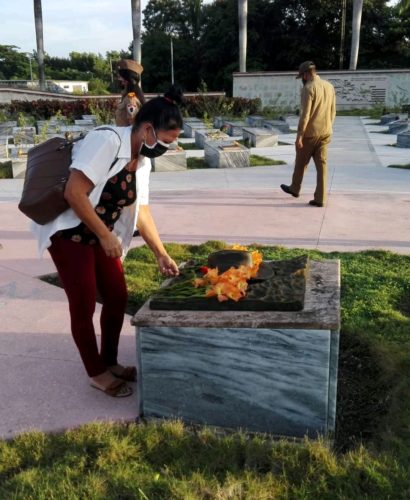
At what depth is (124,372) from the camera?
120 inches

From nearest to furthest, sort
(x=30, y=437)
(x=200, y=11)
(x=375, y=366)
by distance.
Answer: (x=30, y=437) < (x=375, y=366) < (x=200, y=11)

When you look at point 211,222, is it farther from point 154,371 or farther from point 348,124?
point 348,124

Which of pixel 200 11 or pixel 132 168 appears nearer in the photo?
pixel 132 168

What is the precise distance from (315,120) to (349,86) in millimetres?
26303

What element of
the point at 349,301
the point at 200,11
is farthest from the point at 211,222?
the point at 200,11

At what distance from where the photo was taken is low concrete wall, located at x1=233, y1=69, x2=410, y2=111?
3089cm

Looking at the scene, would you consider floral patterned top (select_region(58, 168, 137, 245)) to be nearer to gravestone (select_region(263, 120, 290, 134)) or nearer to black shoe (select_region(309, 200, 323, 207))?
black shoe (select_region(309, 200, 323, 207))

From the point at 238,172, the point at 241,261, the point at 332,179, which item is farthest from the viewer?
the point at 238,172

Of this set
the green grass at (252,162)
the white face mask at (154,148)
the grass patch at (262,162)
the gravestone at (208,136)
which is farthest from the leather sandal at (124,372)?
the gravestone at (208,136)

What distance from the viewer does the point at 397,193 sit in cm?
798

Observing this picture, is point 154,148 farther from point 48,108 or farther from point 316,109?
point 48,108

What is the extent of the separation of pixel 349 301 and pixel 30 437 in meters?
2.41

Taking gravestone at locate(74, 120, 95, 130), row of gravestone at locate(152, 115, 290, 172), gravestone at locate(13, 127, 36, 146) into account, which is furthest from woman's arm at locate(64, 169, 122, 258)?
gravestone at locate(74, 120, 95, 130)

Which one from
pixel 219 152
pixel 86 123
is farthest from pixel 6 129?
pixel 219 152
